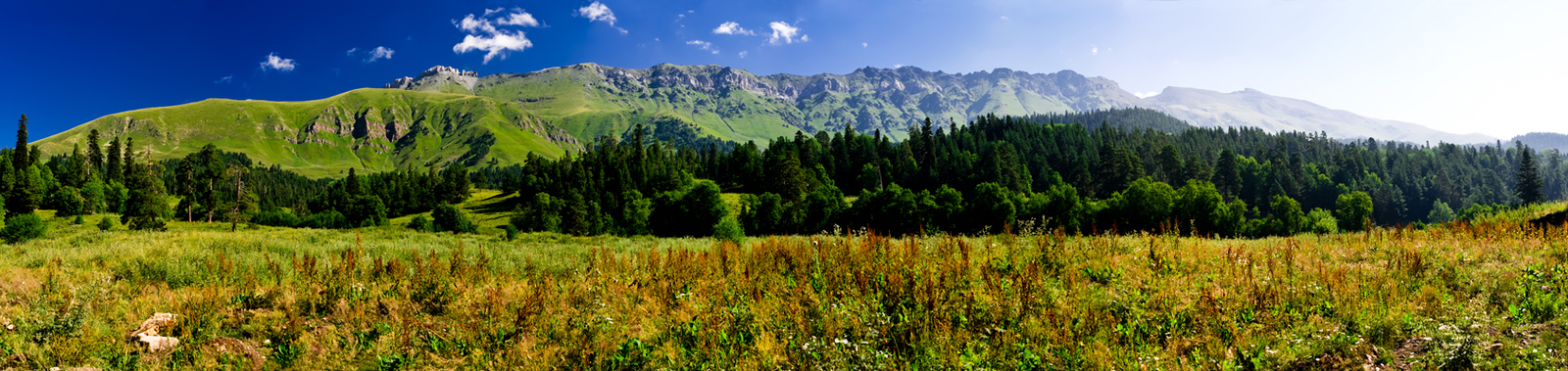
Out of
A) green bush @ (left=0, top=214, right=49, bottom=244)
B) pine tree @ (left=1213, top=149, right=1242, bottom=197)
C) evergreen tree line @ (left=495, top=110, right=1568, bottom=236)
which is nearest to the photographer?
green bush @ (left=0, top=214, right=49, bottom=244)

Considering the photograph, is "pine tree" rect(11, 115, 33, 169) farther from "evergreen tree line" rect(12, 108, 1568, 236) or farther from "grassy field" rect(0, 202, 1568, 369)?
"grassy field" rect(0, 202, 1568, 369)

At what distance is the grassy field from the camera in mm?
5734

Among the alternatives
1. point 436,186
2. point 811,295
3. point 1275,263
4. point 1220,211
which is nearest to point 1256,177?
point 1220,211

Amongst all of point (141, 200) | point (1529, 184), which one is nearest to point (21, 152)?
point (141, 200)

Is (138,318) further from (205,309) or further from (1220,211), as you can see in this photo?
(1220,211)

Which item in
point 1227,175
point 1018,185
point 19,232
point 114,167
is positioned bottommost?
point 19,232

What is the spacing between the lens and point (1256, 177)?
110000mm

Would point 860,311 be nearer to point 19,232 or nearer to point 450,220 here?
point 19,232

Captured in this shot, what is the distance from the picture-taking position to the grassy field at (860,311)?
5734 mm

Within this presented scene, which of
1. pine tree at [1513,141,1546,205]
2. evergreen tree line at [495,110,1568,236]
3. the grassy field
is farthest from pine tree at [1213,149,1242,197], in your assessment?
the grassy field

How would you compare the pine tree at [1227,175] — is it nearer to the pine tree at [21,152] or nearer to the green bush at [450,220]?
the green bush at [450,220]

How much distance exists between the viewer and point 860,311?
7.07m

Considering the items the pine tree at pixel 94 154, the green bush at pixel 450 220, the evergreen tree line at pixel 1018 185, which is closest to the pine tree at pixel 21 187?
the pine tree at pixel 94 154

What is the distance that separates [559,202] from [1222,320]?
86.6m
